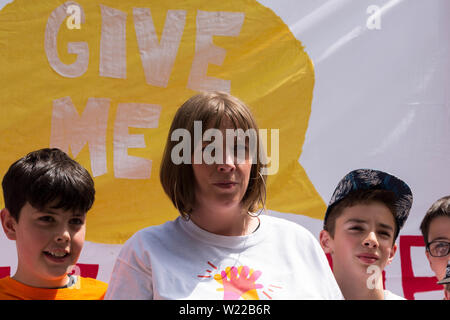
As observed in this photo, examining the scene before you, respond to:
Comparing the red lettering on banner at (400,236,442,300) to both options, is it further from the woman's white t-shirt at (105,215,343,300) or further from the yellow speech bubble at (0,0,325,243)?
the woman's white t-shirt at (105,215,343,300)

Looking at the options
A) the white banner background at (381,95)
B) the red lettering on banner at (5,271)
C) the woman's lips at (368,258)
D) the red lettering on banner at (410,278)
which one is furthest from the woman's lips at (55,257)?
the red lettering on banner at (410,278)

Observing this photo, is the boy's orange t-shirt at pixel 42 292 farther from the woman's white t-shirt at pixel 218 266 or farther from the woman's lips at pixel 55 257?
the woman's white t-shirt at pixel 218 266

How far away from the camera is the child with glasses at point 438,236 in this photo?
57.9 inches

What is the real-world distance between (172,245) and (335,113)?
1.06 metres

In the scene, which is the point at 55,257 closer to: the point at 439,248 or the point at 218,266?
the point at 218,266

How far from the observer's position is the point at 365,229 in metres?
1.20

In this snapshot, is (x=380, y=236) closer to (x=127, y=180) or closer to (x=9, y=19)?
(x=127, y=180)

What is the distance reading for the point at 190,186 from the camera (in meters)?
1.05

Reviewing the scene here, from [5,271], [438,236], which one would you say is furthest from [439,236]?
[5,271]

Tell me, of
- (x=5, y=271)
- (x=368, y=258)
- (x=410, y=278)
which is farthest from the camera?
(x=410, y=278)

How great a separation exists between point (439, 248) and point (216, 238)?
32.4 inches

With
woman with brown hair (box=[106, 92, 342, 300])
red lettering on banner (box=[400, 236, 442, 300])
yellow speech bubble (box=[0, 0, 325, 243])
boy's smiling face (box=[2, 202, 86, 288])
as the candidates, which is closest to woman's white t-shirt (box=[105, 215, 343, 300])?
woman with brown hair (box=[106, 92, 342, 300])

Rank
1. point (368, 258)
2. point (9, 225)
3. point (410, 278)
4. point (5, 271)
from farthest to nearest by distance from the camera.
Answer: point (410, 278)
point (5, 271)
point (9, 225)
point (368, 258)

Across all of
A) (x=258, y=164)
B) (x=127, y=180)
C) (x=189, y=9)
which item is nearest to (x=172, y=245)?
(x=258, y=164)
